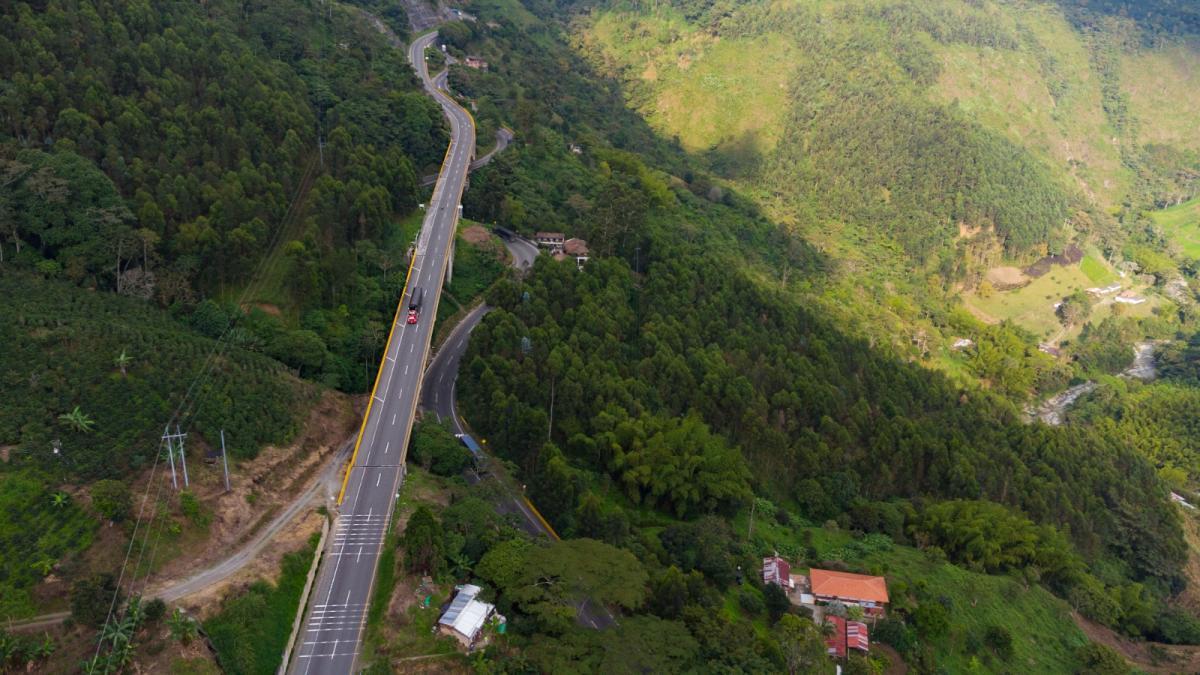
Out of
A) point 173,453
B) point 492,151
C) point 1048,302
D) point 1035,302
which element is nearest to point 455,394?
point 173,453

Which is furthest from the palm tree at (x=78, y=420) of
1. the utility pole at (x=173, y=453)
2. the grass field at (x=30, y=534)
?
the utility pole at (x=173, y=453)

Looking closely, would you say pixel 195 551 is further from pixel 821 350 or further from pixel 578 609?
pixel 821 350

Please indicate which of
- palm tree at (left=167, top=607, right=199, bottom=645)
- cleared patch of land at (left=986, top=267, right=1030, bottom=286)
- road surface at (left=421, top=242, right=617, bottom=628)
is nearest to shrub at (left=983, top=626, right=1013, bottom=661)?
road surface at (left=421, top=242, right=617, bottom=628)

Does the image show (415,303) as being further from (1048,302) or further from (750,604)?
(1048,302)

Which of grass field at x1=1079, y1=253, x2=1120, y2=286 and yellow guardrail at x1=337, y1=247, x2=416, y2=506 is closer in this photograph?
yellow guardrail at x1=337, y1=247, x2=416, y2=506

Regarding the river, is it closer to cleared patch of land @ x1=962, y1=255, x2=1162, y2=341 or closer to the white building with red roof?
cleared patch of land @ x1=962, y1=255, x2=1162, y2=341

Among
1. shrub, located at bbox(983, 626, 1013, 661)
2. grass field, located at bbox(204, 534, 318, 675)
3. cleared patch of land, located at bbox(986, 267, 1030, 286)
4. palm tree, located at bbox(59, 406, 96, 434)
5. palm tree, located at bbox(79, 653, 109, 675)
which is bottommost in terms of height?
cleared patch of land, located at bbox(986, 267, 1030, 286)

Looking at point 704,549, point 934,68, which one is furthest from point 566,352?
point 934,68

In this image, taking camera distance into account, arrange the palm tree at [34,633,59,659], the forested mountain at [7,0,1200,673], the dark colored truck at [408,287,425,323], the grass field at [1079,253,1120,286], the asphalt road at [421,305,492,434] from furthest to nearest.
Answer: the grass field at [1079,253,1120,286]
the dark colored truck at [408,287,425,323]
the asphalt road at [421,305,492,434]
the forested mountain at [7,0,1200,673]
the palm tree at [34,633,59,659]
